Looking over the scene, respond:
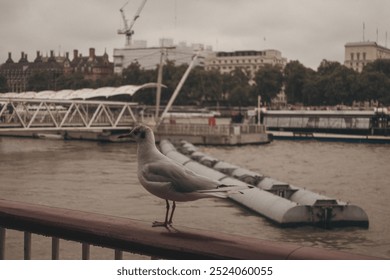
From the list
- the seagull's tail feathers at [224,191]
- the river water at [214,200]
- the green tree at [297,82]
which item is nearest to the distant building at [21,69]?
the river water at [214,200]

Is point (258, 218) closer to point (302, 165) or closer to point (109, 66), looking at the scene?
point (302, 165)

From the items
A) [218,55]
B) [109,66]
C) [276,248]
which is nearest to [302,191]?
[276,248]

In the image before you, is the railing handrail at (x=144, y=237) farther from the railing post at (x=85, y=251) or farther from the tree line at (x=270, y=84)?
the tree line at (x=270, y=84)

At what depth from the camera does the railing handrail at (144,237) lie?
50.8 inches

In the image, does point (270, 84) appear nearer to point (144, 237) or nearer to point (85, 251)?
point (85, 251)

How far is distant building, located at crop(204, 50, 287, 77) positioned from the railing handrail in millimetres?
86357

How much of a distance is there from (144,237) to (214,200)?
12565mm

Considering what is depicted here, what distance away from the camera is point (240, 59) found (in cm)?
9275

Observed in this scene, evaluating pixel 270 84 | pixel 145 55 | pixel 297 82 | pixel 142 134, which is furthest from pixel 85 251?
pixel 145 55

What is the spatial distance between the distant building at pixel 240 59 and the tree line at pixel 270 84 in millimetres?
15447

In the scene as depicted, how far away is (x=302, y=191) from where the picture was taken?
1252cm

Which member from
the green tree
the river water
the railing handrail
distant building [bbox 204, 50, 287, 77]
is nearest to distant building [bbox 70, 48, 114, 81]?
distant building [bbox 204, 50, 287, 77]

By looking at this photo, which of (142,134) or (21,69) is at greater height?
(21,69)

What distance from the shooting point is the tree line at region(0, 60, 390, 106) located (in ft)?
161
